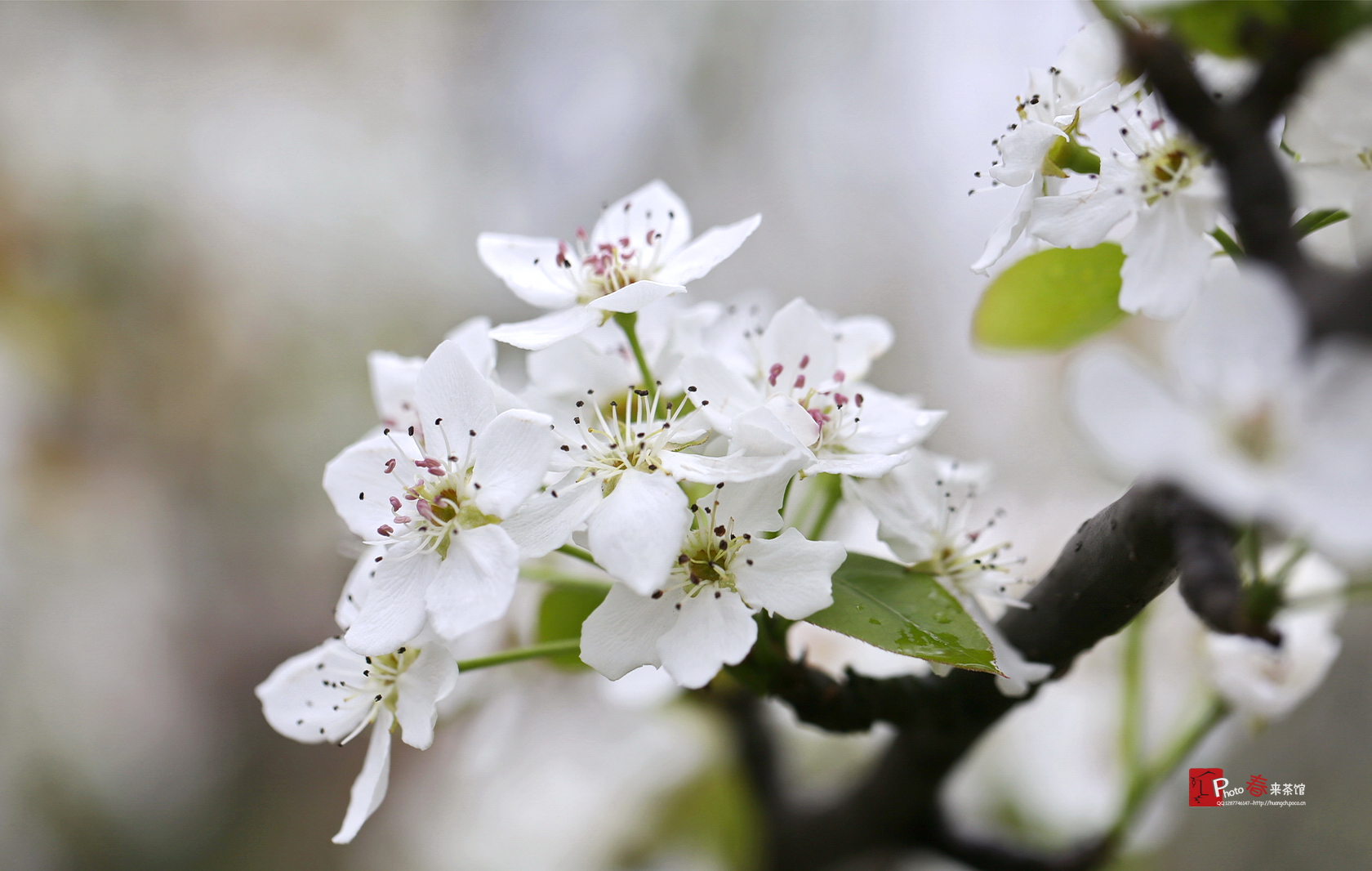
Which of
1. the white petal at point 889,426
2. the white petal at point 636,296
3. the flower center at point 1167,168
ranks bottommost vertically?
the white petal at point 889,426

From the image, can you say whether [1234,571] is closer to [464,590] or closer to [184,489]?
[464,590]

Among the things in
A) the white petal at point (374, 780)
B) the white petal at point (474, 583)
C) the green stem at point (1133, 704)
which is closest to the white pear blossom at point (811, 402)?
the white petal at point (474, 583)

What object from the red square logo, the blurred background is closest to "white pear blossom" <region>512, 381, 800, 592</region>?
the red square logo

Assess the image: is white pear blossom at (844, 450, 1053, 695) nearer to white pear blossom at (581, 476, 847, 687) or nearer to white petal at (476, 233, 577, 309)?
white pear blossom at (581, 476, 847, 687)

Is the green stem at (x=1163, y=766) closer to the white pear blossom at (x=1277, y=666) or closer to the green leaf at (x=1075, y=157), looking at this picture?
the white pear blossom at (x=1277, y=666)

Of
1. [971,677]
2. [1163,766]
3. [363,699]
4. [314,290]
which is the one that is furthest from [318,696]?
[314,290]

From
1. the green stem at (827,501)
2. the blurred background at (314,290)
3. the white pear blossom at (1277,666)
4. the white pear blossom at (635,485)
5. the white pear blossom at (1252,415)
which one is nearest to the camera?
the white pear blossom at (1252,415)

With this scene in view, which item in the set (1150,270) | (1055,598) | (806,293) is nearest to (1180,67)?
(1150,270)
